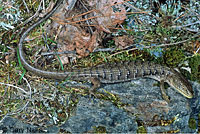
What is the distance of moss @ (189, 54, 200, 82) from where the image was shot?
201 inches

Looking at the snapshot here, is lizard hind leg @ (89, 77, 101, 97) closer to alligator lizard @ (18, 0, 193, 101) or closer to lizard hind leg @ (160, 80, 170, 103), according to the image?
alligator lizard @ (18, 0, 193, 101)

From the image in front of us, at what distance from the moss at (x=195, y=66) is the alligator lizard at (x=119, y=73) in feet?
1.03

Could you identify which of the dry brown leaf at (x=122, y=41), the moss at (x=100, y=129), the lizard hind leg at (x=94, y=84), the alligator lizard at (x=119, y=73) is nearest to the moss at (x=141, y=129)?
the moss at (x=100, y=129)

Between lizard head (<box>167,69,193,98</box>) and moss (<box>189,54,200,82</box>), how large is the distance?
0.28 metres

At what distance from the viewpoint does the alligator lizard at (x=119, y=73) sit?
482 centimetres

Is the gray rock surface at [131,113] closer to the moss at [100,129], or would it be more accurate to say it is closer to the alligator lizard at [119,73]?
the moss at [100,129]

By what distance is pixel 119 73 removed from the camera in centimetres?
507

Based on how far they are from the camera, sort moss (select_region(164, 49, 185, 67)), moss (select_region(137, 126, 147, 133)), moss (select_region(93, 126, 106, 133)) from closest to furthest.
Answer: moss (select_region(93, 126, 106, 133))
moss (select_region(137, 126, 147, 133))
moss (select_region(164, 49, 185, 67))

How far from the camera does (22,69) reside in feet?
16.1

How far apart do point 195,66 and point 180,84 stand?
0.71 meters

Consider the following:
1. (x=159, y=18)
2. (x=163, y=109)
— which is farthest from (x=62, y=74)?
(x=159, y=18)

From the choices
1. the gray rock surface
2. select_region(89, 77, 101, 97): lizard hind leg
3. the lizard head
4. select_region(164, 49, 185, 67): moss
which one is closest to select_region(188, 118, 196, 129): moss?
the gray rock surface

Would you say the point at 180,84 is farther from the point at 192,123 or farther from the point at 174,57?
the point at 192,123

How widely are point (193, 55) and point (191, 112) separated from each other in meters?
1.44
